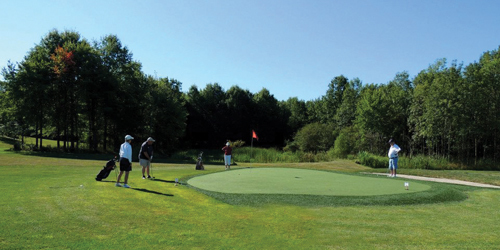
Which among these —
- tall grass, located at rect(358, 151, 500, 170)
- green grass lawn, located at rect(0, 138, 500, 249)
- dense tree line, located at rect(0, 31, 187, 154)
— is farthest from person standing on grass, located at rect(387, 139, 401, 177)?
dense tree line, located at rect(0, 31, 187, 154)

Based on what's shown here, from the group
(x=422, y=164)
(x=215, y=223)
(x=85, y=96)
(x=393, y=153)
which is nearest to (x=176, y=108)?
(x=85, y=96)

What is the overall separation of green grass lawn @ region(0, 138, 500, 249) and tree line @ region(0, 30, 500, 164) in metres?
28.5


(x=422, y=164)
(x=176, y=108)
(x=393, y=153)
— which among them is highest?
(x=176, y=108)

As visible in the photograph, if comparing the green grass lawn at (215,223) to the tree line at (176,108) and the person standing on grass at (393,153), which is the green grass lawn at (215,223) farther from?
the tree line at (176,108)

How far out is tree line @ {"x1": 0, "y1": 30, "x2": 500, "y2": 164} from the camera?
34.6 metres

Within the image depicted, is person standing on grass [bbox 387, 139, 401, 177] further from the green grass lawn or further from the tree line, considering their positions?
the tree line

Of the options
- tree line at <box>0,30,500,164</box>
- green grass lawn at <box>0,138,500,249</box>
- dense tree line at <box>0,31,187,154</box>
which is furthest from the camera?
dense tree line at <box>0,31,187,154</box>

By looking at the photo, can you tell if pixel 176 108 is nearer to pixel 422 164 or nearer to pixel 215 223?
pixel 422 164

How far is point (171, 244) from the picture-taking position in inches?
231

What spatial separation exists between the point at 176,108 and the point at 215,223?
4146 centimetres

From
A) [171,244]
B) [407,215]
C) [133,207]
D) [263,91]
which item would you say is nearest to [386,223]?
[407,215]

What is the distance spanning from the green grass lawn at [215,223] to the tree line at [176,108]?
1123 inches

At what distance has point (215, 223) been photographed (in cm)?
749

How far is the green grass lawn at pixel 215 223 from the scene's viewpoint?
597cm
